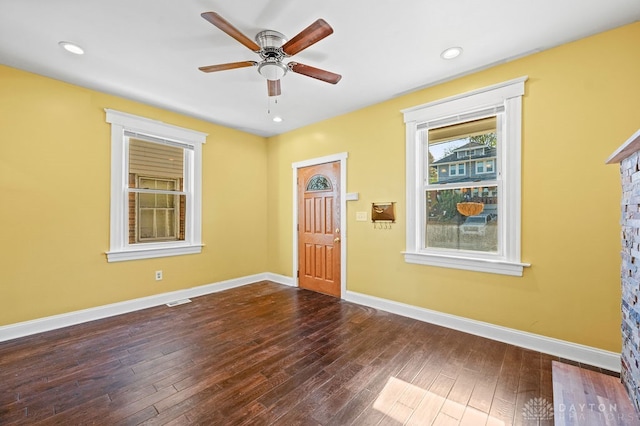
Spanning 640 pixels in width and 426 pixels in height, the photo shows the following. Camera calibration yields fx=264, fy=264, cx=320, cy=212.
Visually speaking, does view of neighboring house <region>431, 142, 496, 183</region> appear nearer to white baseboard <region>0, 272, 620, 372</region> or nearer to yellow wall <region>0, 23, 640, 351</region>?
yellow wall <region>0, 23, 640, 351</region>

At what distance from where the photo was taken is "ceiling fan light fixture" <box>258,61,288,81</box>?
2338 mm

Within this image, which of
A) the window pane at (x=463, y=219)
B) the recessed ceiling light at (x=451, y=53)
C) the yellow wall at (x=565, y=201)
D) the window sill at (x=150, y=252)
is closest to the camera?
the yellow wall at (x=565, y=201)

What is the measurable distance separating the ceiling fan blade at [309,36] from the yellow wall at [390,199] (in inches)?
70.8

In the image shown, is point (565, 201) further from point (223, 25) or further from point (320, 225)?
A: point (223, 25)

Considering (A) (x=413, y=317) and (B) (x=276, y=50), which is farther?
(A) (x=413, y=317)

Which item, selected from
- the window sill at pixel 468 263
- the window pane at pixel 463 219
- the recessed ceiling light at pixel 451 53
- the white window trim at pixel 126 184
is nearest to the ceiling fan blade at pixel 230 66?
the recessed ceiling light at pixel 451 53

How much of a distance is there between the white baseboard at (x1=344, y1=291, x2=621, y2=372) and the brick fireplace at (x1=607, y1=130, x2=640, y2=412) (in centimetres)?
110

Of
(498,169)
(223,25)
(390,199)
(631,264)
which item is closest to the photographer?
(631,264)

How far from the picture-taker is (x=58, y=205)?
3000mm

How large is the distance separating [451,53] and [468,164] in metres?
1.17

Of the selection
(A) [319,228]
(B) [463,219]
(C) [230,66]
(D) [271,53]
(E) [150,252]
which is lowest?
(E) [150,252]

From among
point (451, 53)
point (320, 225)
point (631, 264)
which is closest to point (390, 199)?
point (320, 225)

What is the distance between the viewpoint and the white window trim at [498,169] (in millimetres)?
2596

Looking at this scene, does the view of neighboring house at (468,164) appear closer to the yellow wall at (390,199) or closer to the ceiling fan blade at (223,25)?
the yellow wall at (390,199)
